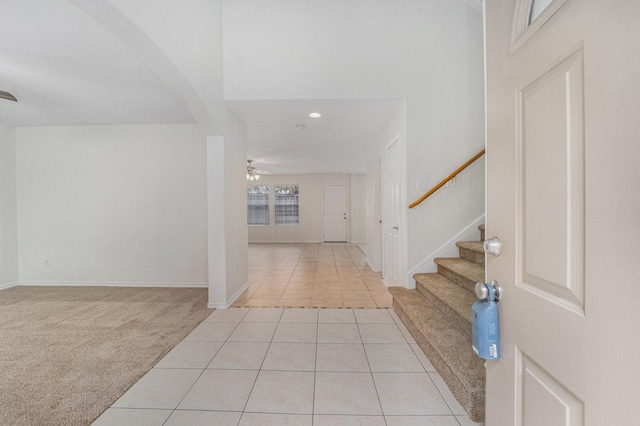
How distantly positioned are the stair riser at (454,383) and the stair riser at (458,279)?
0.55 metres

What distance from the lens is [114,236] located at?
4.18 meters

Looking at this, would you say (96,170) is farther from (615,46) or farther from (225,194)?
(615,46)

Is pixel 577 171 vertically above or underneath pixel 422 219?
above

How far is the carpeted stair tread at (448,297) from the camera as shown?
1976mm

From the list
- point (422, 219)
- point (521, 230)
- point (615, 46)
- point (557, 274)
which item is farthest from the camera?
point (422, 219)

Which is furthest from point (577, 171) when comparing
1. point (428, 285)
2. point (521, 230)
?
point (428, 285)

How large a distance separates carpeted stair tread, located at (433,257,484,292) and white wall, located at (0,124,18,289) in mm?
5973

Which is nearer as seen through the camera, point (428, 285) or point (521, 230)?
point (521, 230)

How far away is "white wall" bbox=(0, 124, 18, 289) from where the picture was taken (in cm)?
408

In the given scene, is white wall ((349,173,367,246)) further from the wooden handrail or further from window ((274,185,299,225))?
the wooden handrail

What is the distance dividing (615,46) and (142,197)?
4.82m

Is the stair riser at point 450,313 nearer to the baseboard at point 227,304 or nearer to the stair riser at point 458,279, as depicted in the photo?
the stair riser at point 458,279

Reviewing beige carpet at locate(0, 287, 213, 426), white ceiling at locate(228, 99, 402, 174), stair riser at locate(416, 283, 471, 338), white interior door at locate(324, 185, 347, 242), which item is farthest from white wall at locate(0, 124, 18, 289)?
white interior door at locate(324, 185, 347, 242)

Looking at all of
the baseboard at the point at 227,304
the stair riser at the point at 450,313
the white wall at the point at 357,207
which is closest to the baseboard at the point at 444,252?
the stair riser at the point at 450,313
